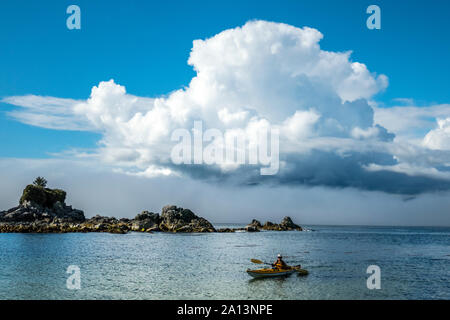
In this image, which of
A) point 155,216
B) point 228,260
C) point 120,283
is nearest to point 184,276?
point 120,283

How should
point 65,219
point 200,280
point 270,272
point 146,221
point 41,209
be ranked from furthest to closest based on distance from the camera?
point 41,209
point 65,219
point 146,221
point 270,272
point 200,280

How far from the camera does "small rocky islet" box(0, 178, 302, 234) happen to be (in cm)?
14200

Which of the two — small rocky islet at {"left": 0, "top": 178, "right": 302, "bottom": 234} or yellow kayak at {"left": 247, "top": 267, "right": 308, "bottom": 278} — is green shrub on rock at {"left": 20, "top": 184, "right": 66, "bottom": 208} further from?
yellow kayak at {"left": 247, "top": 267, "right": 308, "bottom": 278}

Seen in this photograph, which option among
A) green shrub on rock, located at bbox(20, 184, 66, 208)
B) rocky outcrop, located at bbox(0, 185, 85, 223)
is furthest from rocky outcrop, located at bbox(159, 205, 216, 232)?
green shrub on rock, located at bbox(20, 184, 66, 208)

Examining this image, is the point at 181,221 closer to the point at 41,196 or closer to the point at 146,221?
the point at 146,221

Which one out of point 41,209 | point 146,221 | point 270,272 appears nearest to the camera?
point 270,272

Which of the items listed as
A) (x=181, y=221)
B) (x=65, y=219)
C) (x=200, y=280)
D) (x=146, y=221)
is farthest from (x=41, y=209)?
(x=200, y=280)

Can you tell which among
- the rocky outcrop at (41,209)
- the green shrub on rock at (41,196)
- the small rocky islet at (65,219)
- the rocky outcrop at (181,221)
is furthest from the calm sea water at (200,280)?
the green shrub on rock at (41,196)

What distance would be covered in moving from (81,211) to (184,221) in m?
59.9

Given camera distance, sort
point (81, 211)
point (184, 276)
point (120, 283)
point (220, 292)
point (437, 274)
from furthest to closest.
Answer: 1. point (81, 211)
2. point (437, 274)
3. point (184, 276)
4. point (120, 283)
5. point (220, 292)

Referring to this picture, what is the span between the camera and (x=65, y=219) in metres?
161

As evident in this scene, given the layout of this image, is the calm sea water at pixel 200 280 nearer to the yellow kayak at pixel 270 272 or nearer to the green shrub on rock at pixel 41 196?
the yellow kayak at pixel 270 272

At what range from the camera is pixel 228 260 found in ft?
196
